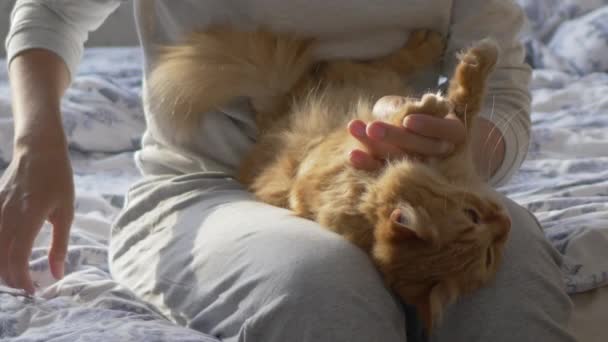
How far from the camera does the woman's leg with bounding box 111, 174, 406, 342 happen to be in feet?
A: 2.79

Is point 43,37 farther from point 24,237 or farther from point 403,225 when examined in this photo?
point 403,225

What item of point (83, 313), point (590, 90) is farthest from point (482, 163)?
point (590, 90)

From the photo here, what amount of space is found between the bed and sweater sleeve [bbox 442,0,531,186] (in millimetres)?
170

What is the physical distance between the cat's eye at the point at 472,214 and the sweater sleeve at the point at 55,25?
0.69 meters

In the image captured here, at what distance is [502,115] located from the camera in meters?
1.23

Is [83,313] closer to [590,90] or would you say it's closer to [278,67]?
[278,67]

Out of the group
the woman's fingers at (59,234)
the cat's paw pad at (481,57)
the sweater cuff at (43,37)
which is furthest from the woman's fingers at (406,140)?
the sweater cuff at (43,37)

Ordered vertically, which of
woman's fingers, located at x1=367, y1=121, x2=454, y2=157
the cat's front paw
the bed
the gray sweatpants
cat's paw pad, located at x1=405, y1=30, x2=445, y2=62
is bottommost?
the bed

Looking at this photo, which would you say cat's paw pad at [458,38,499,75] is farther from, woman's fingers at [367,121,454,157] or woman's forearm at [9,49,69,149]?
woman's forearm at [9,49,69,149]

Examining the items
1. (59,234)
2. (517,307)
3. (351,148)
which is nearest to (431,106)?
(351,148)

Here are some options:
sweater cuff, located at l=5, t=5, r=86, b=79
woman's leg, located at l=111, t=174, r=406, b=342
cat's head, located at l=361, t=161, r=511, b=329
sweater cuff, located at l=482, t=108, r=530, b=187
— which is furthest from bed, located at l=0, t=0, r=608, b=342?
sweater cuff, located at l=5, t=5, r=86, b=79

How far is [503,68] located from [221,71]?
0.51 meters

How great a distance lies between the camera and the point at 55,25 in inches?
47.3

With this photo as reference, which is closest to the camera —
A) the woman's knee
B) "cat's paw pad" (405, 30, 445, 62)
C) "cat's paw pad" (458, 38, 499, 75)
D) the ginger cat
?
the woman's knee
